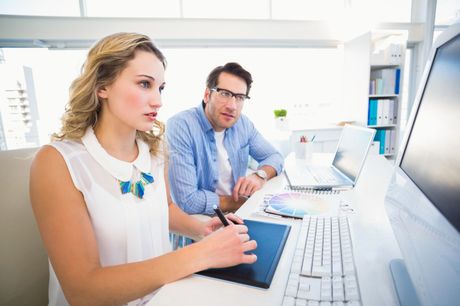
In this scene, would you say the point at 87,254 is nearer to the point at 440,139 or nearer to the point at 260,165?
the point at 440,139

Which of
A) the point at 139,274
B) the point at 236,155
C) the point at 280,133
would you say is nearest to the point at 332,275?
the point at 139,274

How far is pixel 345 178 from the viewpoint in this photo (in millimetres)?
1238

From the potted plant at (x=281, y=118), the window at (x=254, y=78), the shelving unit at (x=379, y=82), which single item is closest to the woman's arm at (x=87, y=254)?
the window at (x=254, y=78)

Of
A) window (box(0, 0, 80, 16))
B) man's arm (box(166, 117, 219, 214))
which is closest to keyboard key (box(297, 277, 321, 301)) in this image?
man's arm (box(166, 117, 219, 214))

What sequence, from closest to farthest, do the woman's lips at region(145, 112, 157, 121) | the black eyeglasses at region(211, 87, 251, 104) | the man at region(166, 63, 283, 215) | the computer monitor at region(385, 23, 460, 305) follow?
1. the computer monitor at region(385, 23, 460, 305)
2. the woman's lips at region(145, 112, 157, 121)
3. the man at region(166, 63, 283, 215)
4. the black eyeglasses at region(211, 87, 251, 104)

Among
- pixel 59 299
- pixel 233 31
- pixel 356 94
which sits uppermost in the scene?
pixel 233 31

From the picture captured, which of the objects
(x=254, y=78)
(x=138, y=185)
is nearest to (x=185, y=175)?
(x=138, y=185)

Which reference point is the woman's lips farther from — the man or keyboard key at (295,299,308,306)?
keyboard key at (295,299,308,306)

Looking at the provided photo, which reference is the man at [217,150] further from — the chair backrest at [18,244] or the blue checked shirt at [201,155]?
the chair backrest at [18,244]

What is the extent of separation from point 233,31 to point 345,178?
2630 millimetres

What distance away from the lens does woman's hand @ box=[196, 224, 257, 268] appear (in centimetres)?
55

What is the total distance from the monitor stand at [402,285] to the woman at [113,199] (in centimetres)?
29

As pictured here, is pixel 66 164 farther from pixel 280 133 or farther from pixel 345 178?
pixel 280 133

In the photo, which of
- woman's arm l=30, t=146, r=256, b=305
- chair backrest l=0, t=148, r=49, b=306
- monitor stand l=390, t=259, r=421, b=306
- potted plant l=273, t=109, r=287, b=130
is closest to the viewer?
monitor stand l=390, t=259, r=421, b=306
